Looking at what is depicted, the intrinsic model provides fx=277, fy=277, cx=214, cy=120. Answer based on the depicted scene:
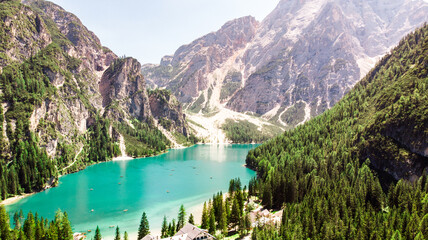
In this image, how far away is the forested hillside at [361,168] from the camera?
58688mm

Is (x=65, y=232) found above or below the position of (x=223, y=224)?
above

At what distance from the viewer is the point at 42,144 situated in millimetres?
139625

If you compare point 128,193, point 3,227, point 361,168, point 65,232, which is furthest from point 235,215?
point 128,193

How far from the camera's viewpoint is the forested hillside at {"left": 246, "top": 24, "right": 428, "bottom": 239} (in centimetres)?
5869

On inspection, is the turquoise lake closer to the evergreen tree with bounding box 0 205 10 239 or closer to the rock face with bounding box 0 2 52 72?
the evergreen tree with bounding box 0 205 10 239

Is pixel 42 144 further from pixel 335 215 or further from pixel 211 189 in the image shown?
pixel 335 215

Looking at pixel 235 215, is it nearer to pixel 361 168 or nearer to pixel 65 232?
pixel 65 232

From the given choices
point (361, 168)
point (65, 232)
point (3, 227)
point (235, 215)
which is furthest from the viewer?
point (361, 168)

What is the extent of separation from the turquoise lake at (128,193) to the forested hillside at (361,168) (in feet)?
78.2

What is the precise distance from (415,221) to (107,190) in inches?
4043

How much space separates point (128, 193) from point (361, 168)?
86.6 m

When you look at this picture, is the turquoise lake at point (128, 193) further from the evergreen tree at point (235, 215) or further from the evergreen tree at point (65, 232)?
the evergreen tree at point (235, 215)

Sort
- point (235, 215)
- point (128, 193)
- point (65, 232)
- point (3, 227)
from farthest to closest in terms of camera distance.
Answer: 1. point (128, 193)
2. point (235, 215)
3. point (65, 232)
4. point (3, 227)

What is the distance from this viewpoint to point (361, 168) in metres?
94.1
